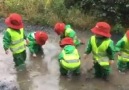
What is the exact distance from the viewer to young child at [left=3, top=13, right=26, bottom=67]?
27.6ft

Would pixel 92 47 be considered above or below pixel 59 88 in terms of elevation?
above

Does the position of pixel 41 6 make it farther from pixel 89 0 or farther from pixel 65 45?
pixel 65 45

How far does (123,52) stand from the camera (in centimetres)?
845

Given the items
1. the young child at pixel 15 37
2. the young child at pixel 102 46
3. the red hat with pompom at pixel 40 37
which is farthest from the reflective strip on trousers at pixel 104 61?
the young child at pixel 15 37

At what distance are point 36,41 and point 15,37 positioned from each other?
3.22 feet

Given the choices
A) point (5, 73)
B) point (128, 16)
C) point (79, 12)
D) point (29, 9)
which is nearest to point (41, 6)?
point (29, 9)

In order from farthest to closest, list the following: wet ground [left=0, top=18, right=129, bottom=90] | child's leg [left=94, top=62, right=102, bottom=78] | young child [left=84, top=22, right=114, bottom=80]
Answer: child's leg [left=94, top=62, right=102, bottom=78] → wet ground [left=0, top=18, right=129, bottom=90] → young child [left=84, top=22, right=114, bottom=80]

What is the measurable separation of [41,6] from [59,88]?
4711mm

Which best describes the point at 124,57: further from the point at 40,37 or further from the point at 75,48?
the point at 40,37

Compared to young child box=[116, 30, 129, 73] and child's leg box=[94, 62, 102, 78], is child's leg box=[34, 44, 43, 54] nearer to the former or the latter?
child's leg box=[94, 62, 102, 78]

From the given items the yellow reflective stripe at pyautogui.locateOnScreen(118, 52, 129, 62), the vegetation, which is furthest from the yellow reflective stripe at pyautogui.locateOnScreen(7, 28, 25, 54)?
the vegetation

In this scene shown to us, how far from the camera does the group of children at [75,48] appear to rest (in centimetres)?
797

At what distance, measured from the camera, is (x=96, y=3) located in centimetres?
1119

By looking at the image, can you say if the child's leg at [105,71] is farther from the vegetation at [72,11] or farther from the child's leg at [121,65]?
A: the vegetation at [72,11]
